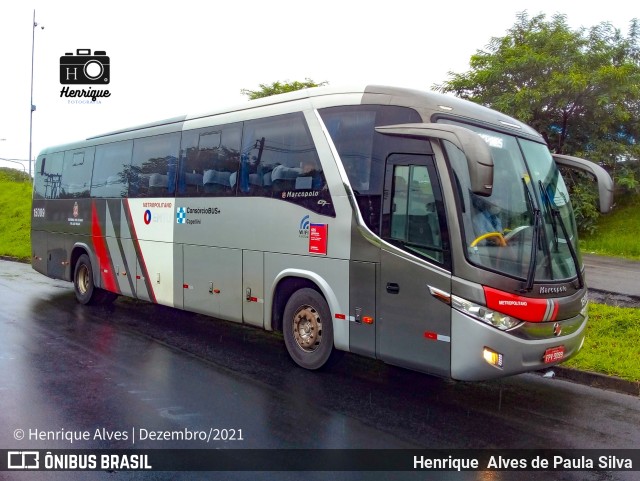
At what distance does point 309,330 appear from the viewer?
23.7ft

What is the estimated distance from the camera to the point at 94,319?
1035 centimetres

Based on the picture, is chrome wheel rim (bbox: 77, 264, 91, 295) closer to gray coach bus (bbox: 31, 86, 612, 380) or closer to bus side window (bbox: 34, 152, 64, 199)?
bus side window (bbox: 34, 152, 64, 199)

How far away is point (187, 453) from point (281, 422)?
3.38 feet

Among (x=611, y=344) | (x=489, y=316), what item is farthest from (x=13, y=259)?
(x=489, y=316)

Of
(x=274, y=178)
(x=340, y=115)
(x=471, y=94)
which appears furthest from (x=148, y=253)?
(x=471, y=94)

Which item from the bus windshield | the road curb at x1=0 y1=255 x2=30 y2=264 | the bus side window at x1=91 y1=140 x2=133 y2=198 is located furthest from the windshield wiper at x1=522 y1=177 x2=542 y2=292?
the road curb at x1=0 y1=255 x2=30 y2=264

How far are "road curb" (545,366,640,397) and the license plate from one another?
5.03 ft

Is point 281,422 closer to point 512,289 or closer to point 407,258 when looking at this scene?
point 407,258

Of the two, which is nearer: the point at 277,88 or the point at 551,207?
the point at 551,207

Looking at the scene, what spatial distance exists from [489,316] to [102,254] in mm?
8250

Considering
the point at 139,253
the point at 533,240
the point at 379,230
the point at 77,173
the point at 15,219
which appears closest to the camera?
the point at 533,240

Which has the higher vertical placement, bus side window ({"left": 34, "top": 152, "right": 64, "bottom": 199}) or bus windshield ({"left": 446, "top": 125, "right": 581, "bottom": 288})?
bus side window ({"left": 34, "top": 152, "right": 64, "bottom": 199})

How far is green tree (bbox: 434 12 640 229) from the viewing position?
20016mm

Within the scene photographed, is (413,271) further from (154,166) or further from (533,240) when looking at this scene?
(154,166)
